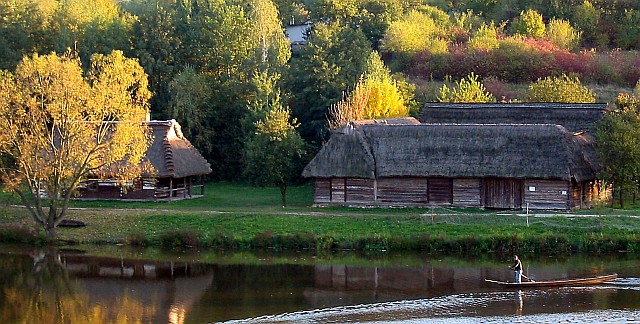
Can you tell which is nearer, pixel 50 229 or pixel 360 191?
pixel 50 229

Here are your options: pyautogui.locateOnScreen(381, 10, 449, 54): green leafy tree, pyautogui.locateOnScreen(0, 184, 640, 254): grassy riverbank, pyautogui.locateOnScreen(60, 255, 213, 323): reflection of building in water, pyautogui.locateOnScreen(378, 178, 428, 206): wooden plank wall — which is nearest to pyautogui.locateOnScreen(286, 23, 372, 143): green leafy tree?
pyautogui.locateOnScreen(381, 10, 449, 54): green leafy tree

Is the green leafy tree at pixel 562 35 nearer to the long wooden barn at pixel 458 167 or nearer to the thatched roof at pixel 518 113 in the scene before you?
the thatched roof at pixel 518 113

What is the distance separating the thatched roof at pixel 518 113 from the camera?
5075 cm

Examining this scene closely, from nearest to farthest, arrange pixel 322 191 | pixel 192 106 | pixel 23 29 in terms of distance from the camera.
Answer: pixel 322 191, pixel 192 106, pixel 23 29

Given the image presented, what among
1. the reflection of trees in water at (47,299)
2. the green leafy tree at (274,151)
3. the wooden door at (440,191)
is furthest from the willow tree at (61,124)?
the wooden door at (440,191)

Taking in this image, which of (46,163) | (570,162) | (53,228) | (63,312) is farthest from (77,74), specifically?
(570,162)

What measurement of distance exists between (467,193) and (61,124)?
58.3 feet

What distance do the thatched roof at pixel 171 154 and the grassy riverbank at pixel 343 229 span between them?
277 cm

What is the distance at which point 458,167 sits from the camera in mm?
44500

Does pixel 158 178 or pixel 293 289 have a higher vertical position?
pixel 158 178

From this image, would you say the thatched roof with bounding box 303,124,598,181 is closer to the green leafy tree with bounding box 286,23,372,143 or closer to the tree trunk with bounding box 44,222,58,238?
the tree trunk with bounding box 44,222,58,238

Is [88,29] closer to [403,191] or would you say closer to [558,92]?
[403,191]

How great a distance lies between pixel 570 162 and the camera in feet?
142

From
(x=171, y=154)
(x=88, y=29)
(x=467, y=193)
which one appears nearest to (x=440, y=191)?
(x=467, y=193)
